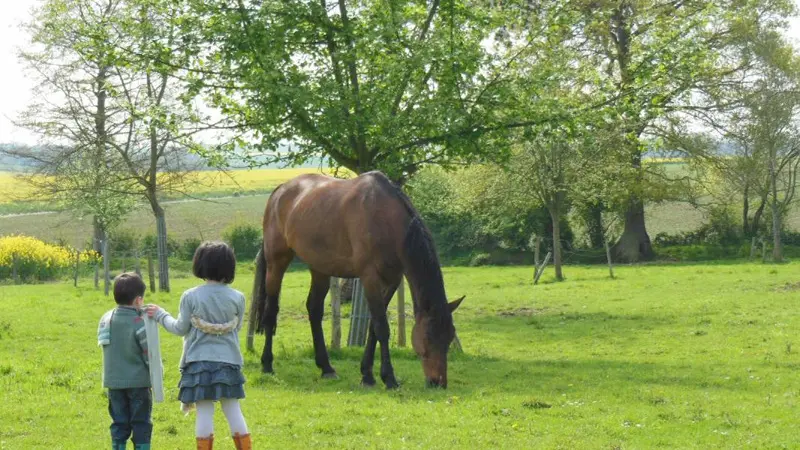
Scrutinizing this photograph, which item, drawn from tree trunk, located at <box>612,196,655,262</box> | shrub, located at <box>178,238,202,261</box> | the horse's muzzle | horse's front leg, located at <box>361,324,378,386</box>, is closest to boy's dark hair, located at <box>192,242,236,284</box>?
the horse's muzzle

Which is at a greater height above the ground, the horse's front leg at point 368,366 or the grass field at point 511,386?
the horse's front leg at point 368,366

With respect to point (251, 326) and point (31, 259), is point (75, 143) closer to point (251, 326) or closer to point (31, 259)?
point (31, 259)

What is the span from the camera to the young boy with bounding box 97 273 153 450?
6836mm

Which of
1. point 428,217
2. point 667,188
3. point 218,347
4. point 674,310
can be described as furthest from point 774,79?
point 218,347

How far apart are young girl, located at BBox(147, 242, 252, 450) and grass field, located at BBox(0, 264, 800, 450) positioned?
4.63 ft

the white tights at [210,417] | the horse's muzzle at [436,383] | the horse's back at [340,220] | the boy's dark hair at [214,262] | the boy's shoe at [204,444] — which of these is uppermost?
the horse's back at [340,220]

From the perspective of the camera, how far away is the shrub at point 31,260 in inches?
1410

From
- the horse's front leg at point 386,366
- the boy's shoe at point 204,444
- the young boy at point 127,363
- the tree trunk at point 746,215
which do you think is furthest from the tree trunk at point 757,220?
the young boy at point 127,363

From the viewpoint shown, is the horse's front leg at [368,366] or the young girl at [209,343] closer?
the young girl at [209,343]

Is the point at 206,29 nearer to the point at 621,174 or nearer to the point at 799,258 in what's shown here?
the point at 621,174

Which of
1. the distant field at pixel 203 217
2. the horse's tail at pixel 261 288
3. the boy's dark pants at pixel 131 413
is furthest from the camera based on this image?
the distant field at pixel 203 217

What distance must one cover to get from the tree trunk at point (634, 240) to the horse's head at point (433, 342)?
3212 cm

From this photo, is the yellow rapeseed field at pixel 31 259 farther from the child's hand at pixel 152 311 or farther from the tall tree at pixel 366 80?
the child's hand at pixel 152 311

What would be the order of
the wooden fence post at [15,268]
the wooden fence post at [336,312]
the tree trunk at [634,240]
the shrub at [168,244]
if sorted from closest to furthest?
the wooden fence post at [336,312], the wooden fence post at [15,268], the tree trunk at [634,240], the shrub at [168,244]
